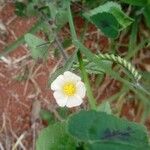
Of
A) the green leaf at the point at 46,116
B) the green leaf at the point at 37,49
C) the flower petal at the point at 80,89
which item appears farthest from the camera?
the green leaf at the point at 46,116

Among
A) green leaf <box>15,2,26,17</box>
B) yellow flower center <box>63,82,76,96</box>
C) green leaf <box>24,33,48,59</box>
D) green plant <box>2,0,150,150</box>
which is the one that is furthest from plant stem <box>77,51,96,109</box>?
green leaf <box>15,2,26,17</box>

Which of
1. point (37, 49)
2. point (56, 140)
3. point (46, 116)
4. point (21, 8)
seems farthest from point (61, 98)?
point (46, 116)

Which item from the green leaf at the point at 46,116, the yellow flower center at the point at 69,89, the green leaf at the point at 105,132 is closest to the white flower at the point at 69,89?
the yellow flower center at the point at 69,89

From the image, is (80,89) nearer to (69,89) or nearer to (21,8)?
(69,89)

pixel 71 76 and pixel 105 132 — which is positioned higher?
pixel 71 76

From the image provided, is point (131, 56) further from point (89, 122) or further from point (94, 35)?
point (89, 122)

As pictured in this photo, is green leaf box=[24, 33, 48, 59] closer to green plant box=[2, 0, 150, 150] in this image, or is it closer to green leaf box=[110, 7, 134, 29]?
green plant box=[2, 0, 150, 150]

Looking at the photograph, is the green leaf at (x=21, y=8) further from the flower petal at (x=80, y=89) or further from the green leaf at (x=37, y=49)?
the flower petal at (x=80, y=89)
